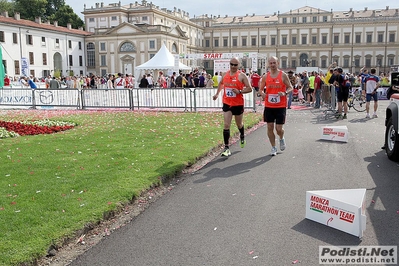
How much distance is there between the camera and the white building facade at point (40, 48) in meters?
65.5

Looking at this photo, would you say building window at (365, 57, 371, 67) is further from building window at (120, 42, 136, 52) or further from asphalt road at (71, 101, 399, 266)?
asphalt road at (71, 101, 399, 266)

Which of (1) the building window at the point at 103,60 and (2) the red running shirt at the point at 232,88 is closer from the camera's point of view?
(2) the red running shirt at the point at 232,88

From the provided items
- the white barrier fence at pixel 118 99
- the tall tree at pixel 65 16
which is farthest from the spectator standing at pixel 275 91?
the tall tree at pixel 65 16

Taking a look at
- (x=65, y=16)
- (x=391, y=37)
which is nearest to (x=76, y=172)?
(x=65, y=16)

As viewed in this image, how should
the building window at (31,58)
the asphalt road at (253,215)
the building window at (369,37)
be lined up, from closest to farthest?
the asphalt road at (253,215) → the building window at (31,58) → the building window at (369,37)

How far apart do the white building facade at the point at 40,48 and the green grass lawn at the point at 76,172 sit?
51467 millimetres

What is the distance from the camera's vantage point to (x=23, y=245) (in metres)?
4.17

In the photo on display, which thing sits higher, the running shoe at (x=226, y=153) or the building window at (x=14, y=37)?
the building window at (x=14, y=37)

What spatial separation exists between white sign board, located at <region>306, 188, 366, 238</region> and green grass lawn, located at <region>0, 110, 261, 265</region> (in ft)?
8.42

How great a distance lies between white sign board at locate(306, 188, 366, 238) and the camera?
14.4 feet

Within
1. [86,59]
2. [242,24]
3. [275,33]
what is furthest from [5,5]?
[275,33]

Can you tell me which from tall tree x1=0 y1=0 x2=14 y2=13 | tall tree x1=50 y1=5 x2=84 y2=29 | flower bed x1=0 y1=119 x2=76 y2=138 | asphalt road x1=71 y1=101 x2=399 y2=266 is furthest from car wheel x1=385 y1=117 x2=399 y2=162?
tall tree x1=50 y1=5 x2=84 y2=29

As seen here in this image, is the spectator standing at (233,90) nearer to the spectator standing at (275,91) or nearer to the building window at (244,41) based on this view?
the spectator standing at (275,91)

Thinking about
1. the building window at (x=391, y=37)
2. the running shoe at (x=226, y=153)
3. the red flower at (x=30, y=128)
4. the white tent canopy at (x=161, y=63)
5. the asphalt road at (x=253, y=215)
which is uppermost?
the building window at (x=391, y=37)
